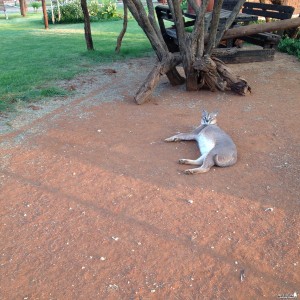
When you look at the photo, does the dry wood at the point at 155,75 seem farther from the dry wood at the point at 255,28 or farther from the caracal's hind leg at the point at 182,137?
the caracal's hind leg at the point at 182,137

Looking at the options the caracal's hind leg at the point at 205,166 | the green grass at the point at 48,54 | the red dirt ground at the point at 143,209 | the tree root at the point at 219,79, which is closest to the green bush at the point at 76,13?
the green grass at the point at 48,54

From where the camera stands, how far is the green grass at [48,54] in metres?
7.50

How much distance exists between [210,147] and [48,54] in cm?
803

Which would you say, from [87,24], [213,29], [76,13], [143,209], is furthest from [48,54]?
[76,13]

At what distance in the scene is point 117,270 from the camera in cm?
281

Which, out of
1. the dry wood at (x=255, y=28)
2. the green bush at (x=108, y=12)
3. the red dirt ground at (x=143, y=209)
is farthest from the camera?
the green bush at (x=108, y=12)

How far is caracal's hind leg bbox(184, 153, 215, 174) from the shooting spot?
4.09 metres

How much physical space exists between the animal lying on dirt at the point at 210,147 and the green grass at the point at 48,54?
3.40 metres

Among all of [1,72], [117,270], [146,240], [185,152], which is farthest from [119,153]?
[1,72]

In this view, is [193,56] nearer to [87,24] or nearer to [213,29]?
[213,29]

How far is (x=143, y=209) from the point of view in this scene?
3510 millimetres

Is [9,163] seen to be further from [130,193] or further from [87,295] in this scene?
[87,295]

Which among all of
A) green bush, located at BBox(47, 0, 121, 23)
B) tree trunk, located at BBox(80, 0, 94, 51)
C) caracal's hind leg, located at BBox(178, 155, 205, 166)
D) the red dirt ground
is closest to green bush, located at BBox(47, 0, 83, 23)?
green bush, located at BBox(47, 0, 121, 23)

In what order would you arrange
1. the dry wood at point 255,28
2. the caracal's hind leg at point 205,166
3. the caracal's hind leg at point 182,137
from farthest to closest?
the dry wood at point 255,28, the caracal's hind leg at point 182,137, the caracal's hind leg at point 205,166
